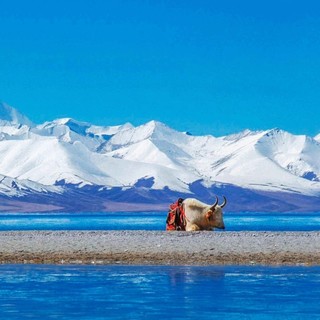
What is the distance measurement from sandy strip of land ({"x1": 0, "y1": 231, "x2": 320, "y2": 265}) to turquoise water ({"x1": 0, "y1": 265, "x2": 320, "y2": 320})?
6.04 ft

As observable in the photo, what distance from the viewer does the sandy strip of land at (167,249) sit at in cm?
2994

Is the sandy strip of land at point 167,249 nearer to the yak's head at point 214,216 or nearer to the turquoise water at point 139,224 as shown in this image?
the yak's head at point 214,216

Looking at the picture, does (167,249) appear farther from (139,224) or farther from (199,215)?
(139,224)

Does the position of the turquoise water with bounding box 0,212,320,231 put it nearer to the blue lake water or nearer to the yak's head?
the yak's head

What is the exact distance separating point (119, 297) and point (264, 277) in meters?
4.93

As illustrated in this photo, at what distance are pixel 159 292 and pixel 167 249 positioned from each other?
939cm

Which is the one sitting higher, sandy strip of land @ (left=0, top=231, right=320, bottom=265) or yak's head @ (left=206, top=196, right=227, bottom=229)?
yak's head @ (left=206, top=196, right=227, bottom=229)

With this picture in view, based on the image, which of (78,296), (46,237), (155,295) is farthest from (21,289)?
(46,237)

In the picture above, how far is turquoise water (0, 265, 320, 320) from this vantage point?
19656mm

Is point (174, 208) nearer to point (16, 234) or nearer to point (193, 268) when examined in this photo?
point (16, 234)

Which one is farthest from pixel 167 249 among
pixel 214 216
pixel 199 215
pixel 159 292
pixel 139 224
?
pixel 139 224

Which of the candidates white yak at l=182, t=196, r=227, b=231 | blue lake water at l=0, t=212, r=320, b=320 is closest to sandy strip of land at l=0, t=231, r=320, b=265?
blue lake water at l=0, t=212, r=320, b=320

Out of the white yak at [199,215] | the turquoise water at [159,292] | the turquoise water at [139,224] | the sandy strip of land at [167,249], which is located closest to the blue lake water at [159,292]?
the turquoise water at [159,292]

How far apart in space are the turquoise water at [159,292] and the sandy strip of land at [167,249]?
1842mm
